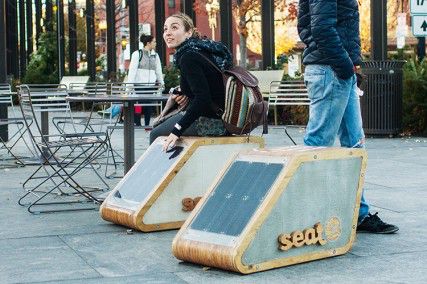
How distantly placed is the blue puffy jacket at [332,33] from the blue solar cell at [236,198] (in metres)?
1.04

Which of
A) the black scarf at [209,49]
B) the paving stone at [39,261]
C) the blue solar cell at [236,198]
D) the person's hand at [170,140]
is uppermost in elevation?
the black scarf at [209,49]

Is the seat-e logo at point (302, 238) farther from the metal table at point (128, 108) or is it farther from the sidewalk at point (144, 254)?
the metal table at point (128, 108)

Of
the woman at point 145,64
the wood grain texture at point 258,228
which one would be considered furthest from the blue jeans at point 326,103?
the woman at point 145,64

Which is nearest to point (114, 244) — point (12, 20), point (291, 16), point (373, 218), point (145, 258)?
point (145, 258)

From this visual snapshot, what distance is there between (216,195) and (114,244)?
101cm

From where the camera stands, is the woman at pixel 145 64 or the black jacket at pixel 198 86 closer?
the black jacket at pixel 198 86

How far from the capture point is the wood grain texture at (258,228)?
19.4 feet

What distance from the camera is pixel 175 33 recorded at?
7.86 metres

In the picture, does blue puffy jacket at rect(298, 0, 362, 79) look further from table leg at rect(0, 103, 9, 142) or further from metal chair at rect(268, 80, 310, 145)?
table leg at rect(0, 103, 9, 142)

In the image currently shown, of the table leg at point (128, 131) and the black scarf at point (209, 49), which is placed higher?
the black scarf at point (209, 49)

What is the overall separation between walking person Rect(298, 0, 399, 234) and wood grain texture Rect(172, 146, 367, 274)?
1.91ft

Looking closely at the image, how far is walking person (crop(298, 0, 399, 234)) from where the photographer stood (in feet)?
23.0

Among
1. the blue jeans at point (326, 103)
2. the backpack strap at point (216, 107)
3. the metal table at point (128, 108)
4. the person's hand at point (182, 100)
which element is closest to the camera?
the blue jeans at point (326, 103)

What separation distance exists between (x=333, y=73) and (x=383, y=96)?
967 centimetres
